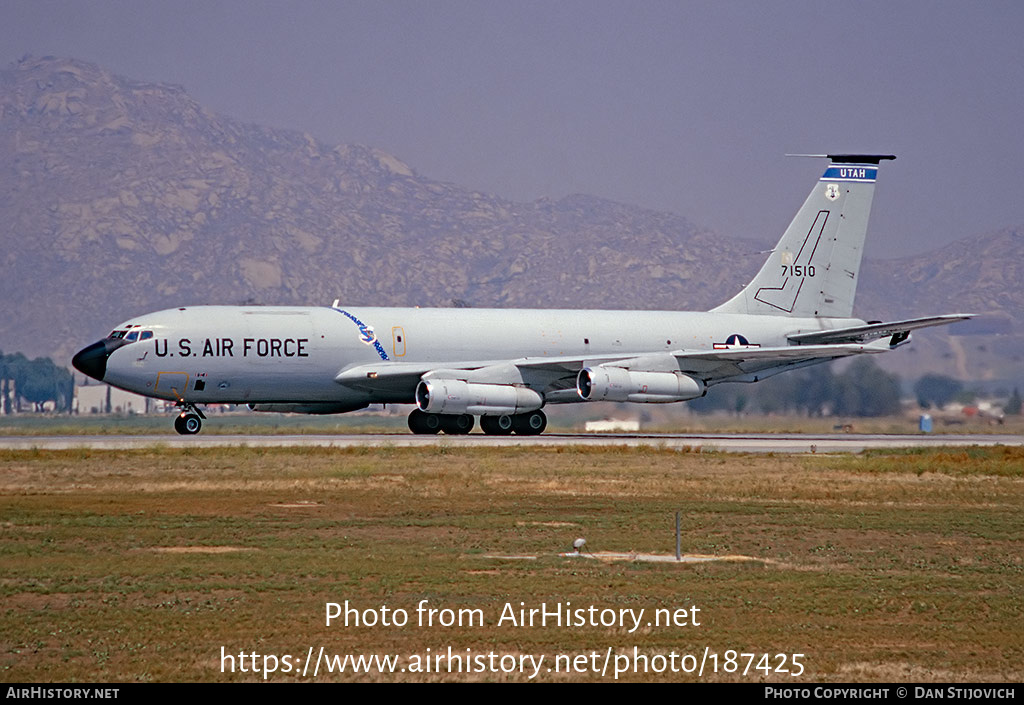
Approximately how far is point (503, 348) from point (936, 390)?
1931cm

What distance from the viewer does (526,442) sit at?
4338 centimetres

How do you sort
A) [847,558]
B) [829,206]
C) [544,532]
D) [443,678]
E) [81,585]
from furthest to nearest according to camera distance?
[829,206] → [544,532] → [847,558] → [81,585] → [443,678]

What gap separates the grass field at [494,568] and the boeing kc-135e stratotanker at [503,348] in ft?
29.0

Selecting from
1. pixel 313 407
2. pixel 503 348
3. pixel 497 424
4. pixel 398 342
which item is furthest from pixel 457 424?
pixel 313 407

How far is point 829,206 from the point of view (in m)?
55.6

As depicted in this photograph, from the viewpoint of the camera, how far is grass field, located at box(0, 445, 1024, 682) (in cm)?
1405

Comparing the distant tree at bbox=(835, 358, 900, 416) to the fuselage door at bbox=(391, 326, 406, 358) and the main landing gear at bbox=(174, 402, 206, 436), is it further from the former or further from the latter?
the main landing gear at bbox=(174, 402, 206, 436)

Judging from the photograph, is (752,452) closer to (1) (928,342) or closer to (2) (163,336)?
(2) (163,336)

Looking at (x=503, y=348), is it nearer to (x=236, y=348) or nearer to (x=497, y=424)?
(x=497, y=424)

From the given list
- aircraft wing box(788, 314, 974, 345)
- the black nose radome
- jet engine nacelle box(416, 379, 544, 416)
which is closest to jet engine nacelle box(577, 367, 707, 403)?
jet engine nacelle box(416, 379, 544, 416)


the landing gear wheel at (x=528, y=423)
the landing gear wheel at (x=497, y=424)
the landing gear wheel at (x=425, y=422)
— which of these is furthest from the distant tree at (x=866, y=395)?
the landing gear wheel at (x=425, y=422)

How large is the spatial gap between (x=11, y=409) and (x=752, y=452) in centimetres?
9946
